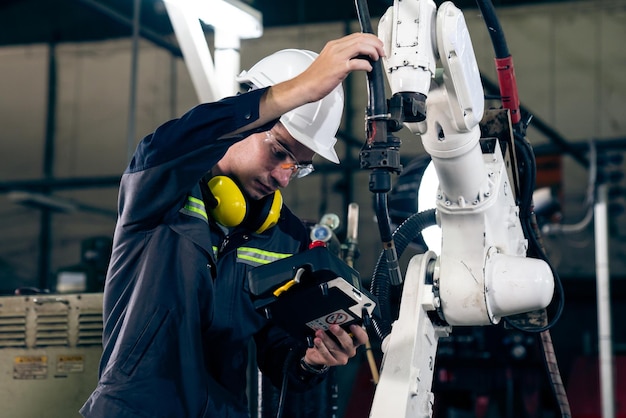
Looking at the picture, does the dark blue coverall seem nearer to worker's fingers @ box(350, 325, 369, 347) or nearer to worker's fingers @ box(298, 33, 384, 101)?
worker's fingers @ box(298, 33, 384, 101)

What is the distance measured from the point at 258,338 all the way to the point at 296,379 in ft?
0.58

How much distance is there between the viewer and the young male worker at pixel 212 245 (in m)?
1.56

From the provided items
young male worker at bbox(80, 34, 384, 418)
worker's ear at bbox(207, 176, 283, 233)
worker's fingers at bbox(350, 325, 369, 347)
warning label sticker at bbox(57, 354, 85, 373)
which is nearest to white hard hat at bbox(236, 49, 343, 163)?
young male worker at bbox(80, 34, 384, 418)

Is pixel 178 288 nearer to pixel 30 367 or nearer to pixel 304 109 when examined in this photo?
pixel 304 109

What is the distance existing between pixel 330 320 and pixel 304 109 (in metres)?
0.59

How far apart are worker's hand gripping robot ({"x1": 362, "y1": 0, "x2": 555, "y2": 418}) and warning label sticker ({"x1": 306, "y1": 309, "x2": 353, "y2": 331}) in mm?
107

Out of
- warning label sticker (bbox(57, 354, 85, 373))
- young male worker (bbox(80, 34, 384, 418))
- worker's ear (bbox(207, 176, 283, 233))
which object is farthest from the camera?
warning label sticker (bbox(57, 354, 85, 373))

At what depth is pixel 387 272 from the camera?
190cm

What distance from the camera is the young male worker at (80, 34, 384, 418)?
61.6 inches

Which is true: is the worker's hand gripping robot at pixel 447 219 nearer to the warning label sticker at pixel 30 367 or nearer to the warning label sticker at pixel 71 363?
the warning label sticker at pixel 71 363

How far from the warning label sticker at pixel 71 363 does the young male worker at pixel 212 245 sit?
0.56 metres

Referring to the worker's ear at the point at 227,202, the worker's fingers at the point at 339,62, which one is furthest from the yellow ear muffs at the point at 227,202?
the worker's fingers at the point at 339,62

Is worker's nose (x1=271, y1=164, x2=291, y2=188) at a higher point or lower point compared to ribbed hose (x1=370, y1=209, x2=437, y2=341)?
higher

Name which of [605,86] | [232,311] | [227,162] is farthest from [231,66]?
[605,86]
